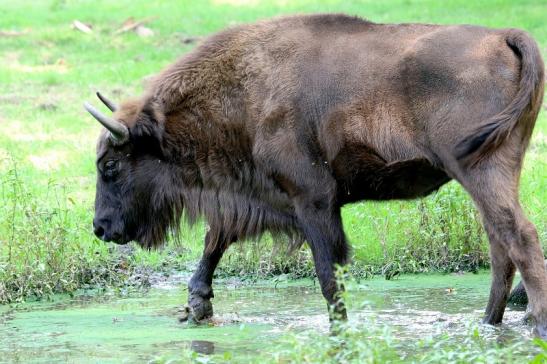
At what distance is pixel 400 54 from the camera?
748 centimetres

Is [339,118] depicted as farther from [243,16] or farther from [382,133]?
[243,16]

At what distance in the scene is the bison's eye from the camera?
28.0 ft

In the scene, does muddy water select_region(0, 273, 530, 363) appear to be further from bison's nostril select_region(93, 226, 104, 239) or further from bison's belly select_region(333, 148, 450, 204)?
bison's belly select_region(333, 148, 450, 204)

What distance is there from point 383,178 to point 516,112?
1167 millimetres

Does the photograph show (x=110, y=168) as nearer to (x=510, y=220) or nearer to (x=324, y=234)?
(x=324, y=234)

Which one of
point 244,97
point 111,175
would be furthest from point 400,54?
point 111,175

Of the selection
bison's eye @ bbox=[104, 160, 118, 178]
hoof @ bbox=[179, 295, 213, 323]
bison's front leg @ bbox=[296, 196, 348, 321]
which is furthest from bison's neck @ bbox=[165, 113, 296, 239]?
hoof @ bbox=[179, 295, 213, 323]

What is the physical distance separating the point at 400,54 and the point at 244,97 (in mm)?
1245

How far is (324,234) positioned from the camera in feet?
25.8

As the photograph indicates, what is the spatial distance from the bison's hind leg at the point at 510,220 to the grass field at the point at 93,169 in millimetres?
2548

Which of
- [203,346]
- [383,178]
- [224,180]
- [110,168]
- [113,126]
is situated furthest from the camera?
[110,168]

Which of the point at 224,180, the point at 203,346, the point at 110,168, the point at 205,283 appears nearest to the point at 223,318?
the point at 205,283

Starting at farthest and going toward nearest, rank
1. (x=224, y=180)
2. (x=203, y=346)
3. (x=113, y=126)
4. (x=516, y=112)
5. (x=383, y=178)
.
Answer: (x=224, y=180) → (x=113, y=126) → (x=383, y=178) → (x=203, y=346) → (x=516, y=112)

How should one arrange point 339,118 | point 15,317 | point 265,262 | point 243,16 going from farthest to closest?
point 243,16 → point 265,262 → point 15,317 → point 339,118
